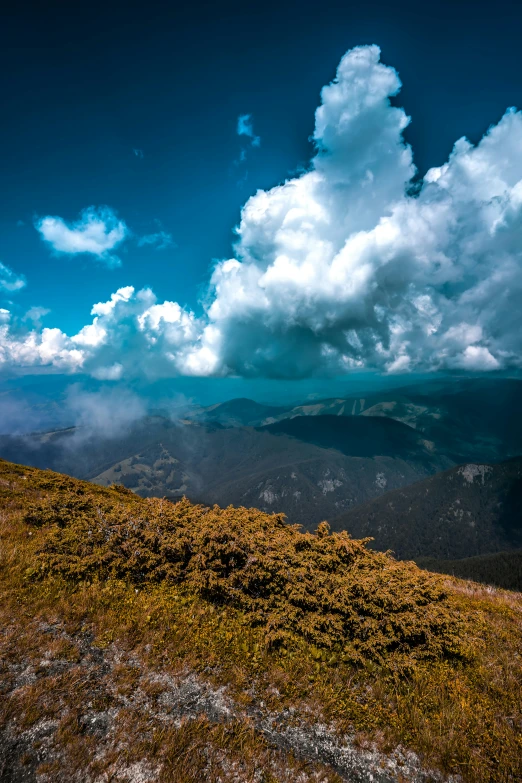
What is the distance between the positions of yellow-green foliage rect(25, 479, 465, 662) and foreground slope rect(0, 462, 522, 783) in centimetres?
5

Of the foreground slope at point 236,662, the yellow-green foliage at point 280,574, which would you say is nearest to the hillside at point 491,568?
the yellow-green foliage at point 280,574

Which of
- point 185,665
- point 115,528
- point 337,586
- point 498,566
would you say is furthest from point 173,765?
point 498,566

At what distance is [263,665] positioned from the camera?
268 inches

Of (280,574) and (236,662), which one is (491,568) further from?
(236,662)

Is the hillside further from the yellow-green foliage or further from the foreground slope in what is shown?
the foreground slope

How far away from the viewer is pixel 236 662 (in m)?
6.80

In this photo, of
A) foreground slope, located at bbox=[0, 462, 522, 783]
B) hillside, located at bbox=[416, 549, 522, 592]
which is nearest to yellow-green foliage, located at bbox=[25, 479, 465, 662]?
foreground slope, located at bbox=[0, 462, 522, 783]

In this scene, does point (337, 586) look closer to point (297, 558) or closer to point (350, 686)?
point (297, 558)

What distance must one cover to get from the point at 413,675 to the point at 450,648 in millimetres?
1307

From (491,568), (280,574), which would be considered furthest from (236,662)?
(491,568)

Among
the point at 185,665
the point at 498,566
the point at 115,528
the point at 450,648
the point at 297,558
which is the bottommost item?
the point at 498,566

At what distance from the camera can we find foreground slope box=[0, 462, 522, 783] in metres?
4.90

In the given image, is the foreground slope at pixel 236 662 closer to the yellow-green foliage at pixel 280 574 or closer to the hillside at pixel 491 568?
the yellow-green foliage at pixel 280 574

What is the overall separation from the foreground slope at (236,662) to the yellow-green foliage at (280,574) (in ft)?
0.16
